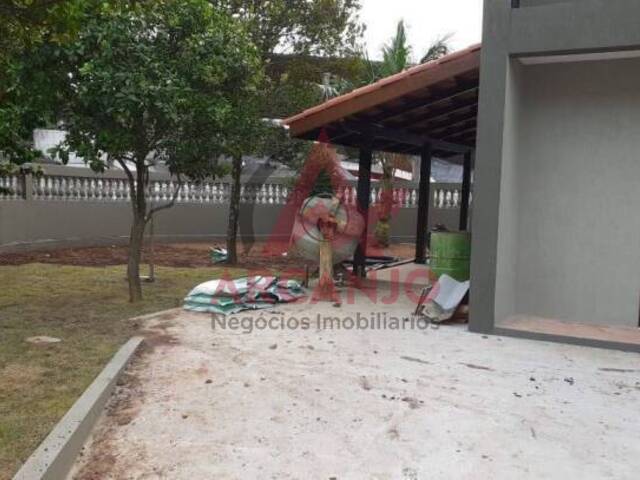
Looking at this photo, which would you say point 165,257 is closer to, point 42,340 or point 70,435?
point 42,340

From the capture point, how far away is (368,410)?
4.10m

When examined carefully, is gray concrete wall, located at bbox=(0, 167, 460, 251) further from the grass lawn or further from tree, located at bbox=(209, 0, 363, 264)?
tree, located at bbox=(209, 0, 363, 264)

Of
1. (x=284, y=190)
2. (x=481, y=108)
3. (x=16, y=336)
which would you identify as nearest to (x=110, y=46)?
(x=16, y=336)

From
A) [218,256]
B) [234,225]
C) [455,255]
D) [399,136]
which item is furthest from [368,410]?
[218,256]

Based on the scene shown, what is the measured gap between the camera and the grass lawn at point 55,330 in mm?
3859

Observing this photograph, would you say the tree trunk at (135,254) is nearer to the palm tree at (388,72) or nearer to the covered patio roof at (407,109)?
the covered patio roof at (407,109)

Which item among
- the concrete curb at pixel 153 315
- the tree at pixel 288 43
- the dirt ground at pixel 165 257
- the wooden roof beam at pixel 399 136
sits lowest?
the concrete curb at pixel 153 315

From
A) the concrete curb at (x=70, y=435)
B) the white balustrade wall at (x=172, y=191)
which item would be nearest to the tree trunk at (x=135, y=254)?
the concrete curb at (x=70, y=435)

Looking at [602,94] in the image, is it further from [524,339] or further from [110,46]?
[110,46]

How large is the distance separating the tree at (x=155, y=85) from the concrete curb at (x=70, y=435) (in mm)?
2783

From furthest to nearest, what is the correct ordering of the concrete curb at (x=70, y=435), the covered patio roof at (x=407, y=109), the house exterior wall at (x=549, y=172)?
1. the covered patio roof at (x=407, y=109)
2. the house exterior wall at (x=549, y=172)
3. the concrete curb at (x=70, y=435)

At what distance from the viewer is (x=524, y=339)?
5.94m

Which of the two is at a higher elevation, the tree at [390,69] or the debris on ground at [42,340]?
the tree at [390,69]

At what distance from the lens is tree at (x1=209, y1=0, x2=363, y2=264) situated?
36.7 feet
